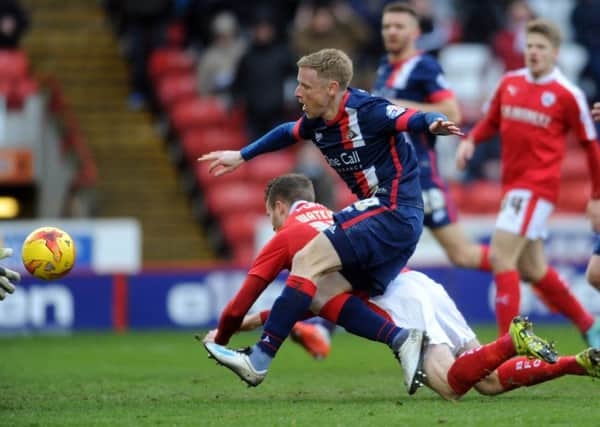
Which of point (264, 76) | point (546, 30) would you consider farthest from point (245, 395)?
point (264, 76)

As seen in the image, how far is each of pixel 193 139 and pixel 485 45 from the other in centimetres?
428

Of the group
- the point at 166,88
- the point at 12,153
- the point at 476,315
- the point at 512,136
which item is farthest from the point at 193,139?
the point at 512,136

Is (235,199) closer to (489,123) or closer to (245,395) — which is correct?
(489,123)

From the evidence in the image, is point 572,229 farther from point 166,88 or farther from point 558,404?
point 558,404

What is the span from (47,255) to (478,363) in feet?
8.08

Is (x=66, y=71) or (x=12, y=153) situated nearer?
(x=12, y=153)

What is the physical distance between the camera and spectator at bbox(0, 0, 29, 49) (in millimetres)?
17297

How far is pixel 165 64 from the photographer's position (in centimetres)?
1891

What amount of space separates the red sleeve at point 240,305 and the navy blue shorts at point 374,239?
52 centimetres

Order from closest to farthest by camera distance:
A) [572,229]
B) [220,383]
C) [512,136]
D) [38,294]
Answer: [220,383] → [512,136] → [38,294] → [572,229]

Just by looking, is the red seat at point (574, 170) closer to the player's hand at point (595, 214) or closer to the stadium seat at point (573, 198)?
the stadium seat at point (573, 198)

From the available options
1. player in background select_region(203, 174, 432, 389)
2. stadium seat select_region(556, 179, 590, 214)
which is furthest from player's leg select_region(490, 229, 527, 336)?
stadium seat select_region(556, 179, 590, 214)

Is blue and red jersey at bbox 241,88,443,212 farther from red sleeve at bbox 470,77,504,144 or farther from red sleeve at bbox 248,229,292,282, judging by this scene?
red sleeve at bbox 470,77,504,144

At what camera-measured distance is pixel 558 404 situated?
7289 mm
